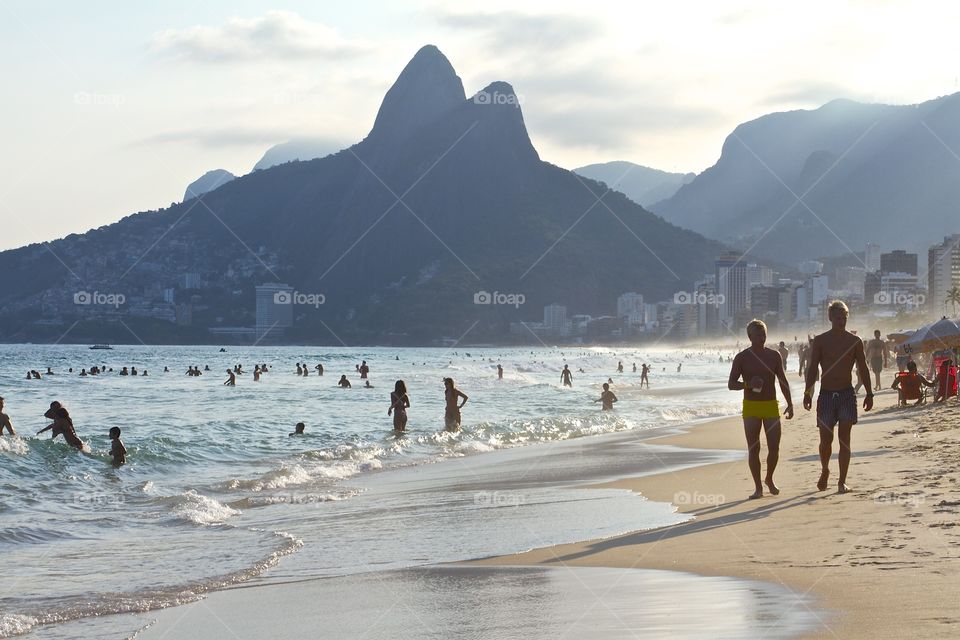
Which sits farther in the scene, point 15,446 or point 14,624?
point 15,446

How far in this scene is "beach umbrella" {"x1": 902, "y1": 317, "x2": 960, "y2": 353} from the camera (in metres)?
34.5

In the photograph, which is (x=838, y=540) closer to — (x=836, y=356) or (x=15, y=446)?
(x=836, y=356)

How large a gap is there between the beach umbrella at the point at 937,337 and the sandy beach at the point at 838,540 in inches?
962

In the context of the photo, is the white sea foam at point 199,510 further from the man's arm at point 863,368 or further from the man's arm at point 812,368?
the man's arm at point 863,368

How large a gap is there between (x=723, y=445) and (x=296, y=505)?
885 centimetres

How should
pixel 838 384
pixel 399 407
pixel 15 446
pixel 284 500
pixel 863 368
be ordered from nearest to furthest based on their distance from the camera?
pixel 838 384
pixel 863 368
pixel 284 500
pixel 15 446
pixel 399 407

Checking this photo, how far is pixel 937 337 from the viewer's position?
116 feet

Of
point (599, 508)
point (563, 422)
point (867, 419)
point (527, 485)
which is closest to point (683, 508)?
point (599, 508)

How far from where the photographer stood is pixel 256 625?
5703mm

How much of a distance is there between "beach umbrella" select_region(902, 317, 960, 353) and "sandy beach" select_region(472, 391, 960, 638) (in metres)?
24.4

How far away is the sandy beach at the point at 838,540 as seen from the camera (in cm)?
475

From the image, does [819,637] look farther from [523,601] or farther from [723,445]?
[723,445]

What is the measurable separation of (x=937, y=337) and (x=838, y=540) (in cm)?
3190

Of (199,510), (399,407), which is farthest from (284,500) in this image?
(399,407)
